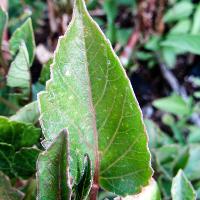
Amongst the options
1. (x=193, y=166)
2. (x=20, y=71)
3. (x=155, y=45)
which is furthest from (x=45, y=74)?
(x=155, y=45)

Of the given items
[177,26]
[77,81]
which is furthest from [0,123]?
[177,26]

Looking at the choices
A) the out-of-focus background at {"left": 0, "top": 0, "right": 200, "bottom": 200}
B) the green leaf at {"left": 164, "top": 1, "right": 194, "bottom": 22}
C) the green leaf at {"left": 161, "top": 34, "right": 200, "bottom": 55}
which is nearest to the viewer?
the green leaf at {"left": 161, "top": 34, "right": 200, "bottom": 55}

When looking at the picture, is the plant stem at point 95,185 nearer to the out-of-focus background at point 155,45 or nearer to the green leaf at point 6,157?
the green leaf at point 6,157

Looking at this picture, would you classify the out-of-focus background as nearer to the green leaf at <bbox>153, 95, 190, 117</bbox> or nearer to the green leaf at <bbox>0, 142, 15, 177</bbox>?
the green leaf at <bbox>153, 95, 190, 117</bbox>

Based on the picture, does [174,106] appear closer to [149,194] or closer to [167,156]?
[167,156]

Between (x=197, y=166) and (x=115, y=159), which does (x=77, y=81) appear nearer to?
(x=115, y=159)

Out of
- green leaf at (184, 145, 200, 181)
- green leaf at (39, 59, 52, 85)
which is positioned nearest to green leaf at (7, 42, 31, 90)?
green leaf at (39, 59, 52, 85)
